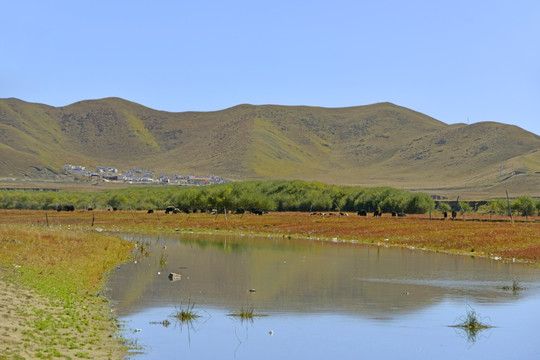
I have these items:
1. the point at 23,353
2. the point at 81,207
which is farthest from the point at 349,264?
the point at 81,207

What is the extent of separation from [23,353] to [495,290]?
20.9 m

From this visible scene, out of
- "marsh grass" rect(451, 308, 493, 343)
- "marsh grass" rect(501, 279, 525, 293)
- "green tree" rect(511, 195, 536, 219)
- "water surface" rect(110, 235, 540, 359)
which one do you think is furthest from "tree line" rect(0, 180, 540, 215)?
"marsh grass" rect(451, 308, 493, 343)

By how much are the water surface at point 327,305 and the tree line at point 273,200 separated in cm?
5985

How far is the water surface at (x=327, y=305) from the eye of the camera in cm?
1980

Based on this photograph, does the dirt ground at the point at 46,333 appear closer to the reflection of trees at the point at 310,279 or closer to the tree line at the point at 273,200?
the reflection of trees at the point at 310,279

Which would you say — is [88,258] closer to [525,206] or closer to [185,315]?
[185,315]

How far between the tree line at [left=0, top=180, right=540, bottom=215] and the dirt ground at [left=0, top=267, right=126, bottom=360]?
258 feet

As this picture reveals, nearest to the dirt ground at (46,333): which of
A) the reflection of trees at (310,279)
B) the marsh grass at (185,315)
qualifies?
the marsh grass at (185,315)

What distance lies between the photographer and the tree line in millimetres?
108438

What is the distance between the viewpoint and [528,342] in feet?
68.7

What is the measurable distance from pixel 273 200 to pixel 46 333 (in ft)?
339

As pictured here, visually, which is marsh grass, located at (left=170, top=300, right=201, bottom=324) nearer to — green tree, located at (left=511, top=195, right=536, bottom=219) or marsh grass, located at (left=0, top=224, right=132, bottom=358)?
marsh grass, located at (left=0, top=224, right=132, bottom=358)

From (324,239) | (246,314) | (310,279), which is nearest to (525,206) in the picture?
(324,239)

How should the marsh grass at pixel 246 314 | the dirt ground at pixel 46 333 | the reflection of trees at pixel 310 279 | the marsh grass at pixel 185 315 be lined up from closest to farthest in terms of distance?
the dirt ground at pixel 46 333, the marsh grass at pixel 185 315, the marsh grass at pixel 246 314, the reflection of trees at pixel 310 279
